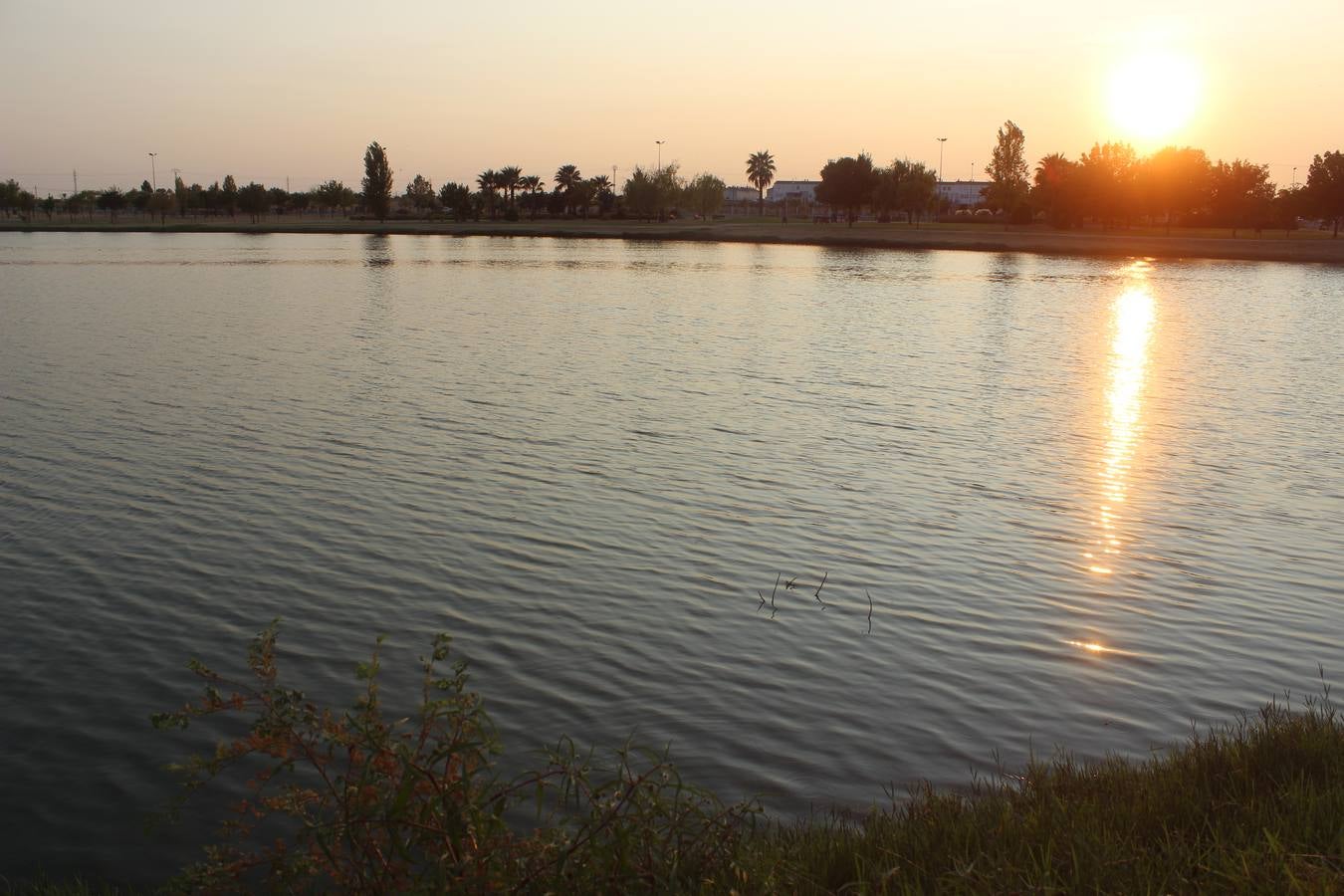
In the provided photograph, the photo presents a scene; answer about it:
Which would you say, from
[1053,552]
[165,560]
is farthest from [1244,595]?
[165,560]

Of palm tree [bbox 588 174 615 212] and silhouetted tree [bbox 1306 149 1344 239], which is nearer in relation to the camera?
silhouetted tree [bbox 1306 149 1344 239]

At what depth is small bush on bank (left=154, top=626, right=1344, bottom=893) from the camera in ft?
16.2

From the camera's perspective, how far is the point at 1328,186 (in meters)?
118

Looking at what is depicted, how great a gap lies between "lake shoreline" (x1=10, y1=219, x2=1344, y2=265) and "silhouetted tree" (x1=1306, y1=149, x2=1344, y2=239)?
3.57 meters

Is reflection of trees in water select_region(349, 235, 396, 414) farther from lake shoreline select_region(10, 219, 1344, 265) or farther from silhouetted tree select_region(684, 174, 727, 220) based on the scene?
silhouetted tree select_region(684, 174, 727, 220)

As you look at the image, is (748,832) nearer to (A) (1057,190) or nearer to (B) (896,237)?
(B) (896,237)

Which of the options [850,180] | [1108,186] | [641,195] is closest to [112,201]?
[641,195]

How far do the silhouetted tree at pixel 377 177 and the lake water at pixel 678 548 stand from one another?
141m

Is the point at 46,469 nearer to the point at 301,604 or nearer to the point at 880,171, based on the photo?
the point at 301,604

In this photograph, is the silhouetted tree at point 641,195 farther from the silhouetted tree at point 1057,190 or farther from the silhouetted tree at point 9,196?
the silhouetted tree at point 9,196

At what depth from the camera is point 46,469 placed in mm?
16609

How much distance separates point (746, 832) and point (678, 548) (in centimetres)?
642

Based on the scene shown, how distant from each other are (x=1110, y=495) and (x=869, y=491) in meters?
3.36

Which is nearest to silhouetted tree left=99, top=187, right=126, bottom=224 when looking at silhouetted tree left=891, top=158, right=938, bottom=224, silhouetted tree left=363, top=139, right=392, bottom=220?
silhouetted tree left=363, top=139, right=392, bottom=220
